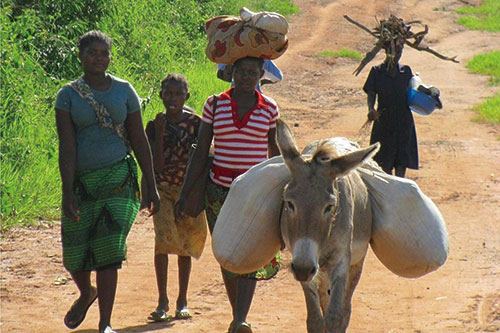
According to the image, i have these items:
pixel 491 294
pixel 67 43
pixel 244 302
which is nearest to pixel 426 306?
pixel 491 294

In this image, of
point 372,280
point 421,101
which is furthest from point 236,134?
point 421,101

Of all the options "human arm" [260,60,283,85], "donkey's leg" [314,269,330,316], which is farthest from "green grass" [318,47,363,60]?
"donkey's leg" [314,269,330,316]

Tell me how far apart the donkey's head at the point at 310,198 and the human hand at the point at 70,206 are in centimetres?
127

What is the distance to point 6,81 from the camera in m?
9.02

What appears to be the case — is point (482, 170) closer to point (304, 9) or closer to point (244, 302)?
point (244, 302)

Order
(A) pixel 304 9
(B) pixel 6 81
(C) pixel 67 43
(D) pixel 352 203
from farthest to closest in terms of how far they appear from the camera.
Answer: (A) pixel 304 9 → (C) pixel 67 43 → (B) pixel 6 81 → (D) pixel 352 203

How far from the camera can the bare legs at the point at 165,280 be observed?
5.95 m

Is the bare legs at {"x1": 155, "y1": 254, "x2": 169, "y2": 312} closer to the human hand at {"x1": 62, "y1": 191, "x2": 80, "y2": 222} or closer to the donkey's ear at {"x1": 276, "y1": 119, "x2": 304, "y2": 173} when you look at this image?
the human hand at {"x1": 62, "y1": 191, "x2": 80, "y2": 222}

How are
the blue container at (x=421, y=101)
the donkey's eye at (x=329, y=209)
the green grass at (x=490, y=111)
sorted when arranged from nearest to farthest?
the donkey's eye at (x=329, y=209), the blue container at (x=421, y=101), the green grass at (x=490, y=111)

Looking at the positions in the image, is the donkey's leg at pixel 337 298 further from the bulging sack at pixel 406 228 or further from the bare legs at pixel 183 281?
the bare legs at pixel 183 281

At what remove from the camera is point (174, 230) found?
5984 mm

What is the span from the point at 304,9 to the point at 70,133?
24.4 meters

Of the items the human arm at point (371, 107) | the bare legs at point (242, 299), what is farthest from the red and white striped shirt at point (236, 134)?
the human arm at point (371, 107)

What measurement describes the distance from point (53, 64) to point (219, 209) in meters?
5.98
